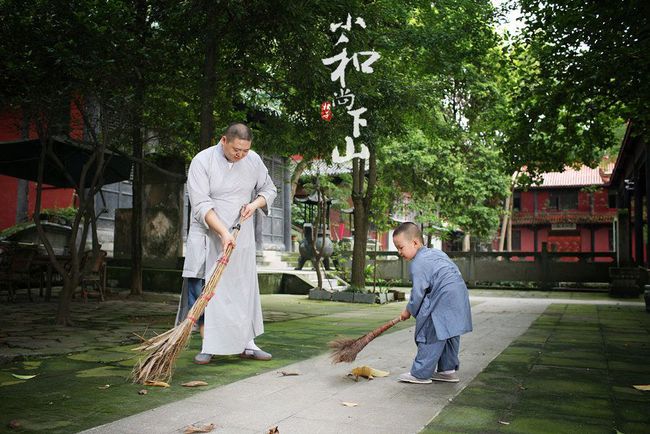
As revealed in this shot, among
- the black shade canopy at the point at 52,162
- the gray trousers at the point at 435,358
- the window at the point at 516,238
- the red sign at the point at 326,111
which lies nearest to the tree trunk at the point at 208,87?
the black shade canopy at the point at 52,162

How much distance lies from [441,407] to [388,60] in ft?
28.1

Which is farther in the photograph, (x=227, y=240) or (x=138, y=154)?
(x=138, y=154)

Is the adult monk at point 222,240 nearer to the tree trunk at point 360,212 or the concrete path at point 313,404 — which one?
the concrete path at point 313,404

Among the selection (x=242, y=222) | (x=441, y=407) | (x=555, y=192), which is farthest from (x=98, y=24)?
(x=555, y=192)

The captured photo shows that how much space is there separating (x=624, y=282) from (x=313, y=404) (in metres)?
14.2

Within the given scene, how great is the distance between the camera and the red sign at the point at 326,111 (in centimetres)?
830

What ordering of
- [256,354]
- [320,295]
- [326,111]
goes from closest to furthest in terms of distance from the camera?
[256,354], [326,111], [320,295]

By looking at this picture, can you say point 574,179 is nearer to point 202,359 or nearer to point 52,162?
point 52,162

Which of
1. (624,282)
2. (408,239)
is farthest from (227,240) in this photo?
(624,282)

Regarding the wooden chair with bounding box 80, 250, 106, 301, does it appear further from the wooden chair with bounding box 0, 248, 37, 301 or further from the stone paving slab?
the stone paving slab

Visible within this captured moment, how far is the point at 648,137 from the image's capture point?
9250 millimetres

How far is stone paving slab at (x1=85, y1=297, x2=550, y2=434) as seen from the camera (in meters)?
2.82

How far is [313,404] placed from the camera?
327 cm

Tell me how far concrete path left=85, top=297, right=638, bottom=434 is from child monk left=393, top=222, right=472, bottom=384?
0.13 metres
